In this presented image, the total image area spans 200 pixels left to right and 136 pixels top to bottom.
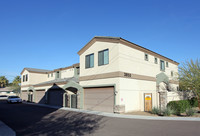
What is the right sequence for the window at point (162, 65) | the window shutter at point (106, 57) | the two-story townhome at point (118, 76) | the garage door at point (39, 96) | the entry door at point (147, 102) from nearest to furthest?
1. the two-story townhome at point (118, 76)
2. the window shutter at point (106, 57)
3. the entry door at point (147, 102)
4. the window at point (162, 65)
5. the garage door at point (39, 96)

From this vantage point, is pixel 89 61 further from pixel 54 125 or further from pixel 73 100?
pixel 54 125

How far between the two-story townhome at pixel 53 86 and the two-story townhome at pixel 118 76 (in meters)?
3.10

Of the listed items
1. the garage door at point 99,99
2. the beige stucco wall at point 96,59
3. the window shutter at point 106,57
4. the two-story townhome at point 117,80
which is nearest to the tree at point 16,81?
the two-story townhome at point 117,80

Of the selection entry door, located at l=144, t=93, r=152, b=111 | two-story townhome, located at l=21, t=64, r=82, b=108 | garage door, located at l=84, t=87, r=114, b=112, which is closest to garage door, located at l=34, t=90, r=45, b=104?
two-story townhome, located at l=21, t=64, r=82, b=108

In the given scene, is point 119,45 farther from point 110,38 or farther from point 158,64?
point 158,64

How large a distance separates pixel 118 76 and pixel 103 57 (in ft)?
11.1

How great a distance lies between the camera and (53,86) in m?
27.4

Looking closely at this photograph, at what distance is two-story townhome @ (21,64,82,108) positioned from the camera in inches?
923

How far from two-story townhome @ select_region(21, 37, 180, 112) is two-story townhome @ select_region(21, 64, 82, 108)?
0.15 meters

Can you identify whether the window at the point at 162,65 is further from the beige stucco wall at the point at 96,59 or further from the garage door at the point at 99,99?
the garage door at the point at 99,99

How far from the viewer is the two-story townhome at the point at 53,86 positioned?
2344 cm

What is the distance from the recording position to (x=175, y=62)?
30.2 meters

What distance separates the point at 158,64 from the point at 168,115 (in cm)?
1104

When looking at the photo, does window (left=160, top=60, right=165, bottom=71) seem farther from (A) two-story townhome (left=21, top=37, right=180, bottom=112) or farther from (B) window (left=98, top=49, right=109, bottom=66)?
(B) window (left=98, top=49, right=109, bottom=66)
